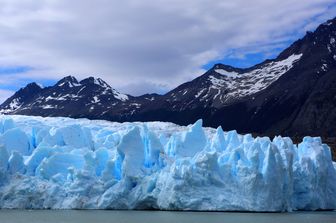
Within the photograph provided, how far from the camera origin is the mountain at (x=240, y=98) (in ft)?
335

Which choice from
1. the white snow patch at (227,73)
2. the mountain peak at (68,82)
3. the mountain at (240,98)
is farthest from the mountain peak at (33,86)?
the white snow patch at (227,73)

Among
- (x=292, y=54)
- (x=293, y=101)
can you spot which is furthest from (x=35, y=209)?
(x=292, y=54)

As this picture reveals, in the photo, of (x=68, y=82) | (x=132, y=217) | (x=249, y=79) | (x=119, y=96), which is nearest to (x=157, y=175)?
(x=132, y=217)

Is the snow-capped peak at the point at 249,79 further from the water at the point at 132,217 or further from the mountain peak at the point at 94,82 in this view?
the water at the point at 132,217

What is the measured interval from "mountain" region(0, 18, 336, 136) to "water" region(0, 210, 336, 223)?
69890mm

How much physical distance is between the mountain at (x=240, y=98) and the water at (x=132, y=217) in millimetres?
69890

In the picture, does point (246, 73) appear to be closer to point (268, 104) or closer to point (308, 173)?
point (268, 104)

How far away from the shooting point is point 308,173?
26.1 m

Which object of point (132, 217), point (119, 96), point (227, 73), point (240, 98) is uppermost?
point (227, 73)

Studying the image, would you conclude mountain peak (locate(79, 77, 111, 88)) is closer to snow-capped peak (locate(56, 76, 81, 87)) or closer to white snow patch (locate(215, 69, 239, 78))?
snow-capped peak (locate(56, 76, 81, 87))

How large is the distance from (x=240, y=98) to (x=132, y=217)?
104505 mm

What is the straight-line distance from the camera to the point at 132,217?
66.7 feet

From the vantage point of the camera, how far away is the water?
753 inches

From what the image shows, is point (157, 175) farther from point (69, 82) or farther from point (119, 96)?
point (69, 82)
